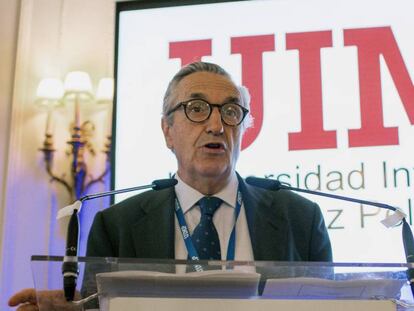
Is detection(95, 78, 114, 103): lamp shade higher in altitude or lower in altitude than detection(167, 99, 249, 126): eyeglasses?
higher

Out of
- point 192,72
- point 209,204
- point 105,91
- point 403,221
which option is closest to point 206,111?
point 192,72

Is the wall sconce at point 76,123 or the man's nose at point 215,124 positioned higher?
the wall sconce at point 76,123

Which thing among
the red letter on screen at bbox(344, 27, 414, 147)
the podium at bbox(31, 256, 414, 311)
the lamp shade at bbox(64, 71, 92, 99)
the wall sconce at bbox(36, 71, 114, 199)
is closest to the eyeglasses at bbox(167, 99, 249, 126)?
the podium at bbox(31, 256, 414, 311)

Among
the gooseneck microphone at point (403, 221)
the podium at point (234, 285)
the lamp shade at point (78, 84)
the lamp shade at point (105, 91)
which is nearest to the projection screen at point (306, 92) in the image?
the lamp shade at point (105, 91)

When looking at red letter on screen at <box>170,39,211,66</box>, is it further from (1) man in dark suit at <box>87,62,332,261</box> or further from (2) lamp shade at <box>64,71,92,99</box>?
(1) man in dark suit at <box>87,62,332,261</box>

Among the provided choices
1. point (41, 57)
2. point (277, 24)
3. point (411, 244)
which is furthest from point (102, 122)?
point (411, 244)

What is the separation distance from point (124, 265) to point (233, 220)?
102 centimetres

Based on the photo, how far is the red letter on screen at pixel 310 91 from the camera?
3627 millimetres

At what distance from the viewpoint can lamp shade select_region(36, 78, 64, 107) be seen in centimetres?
409

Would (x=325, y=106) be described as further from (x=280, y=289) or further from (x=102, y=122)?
(x=280, y=289)

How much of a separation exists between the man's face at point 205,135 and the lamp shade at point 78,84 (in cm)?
169

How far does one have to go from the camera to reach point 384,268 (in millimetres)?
1324

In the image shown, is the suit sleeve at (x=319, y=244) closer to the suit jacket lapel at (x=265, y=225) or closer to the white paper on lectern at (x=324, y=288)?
the suit jacket lapel at (x=265, y=225)

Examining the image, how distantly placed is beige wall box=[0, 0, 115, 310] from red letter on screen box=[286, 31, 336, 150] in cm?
117
